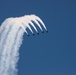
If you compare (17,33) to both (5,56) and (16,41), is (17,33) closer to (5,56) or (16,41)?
(16,41)

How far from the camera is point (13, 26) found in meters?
22.2

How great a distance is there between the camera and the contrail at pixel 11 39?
22.0 meters

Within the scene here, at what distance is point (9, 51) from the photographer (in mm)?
22719

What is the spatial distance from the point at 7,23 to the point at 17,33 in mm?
1100

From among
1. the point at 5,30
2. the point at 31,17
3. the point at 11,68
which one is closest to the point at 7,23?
the point at 5,30

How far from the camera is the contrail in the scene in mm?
22047

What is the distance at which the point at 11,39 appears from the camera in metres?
22.5

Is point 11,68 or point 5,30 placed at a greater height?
point 5,30

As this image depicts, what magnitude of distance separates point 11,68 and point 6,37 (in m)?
2.52

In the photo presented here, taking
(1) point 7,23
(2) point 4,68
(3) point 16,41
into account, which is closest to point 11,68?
(2) point 4,68

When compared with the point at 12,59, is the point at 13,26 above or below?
above

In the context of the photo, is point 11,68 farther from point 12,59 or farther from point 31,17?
point 31,17

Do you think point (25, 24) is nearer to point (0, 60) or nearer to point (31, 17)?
point (31, 17)

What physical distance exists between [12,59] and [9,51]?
2.29 feet
